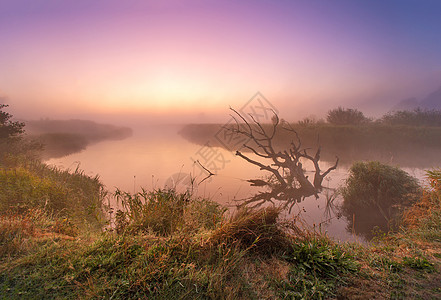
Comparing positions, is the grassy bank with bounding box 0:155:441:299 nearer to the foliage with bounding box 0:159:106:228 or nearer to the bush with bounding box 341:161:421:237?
the foliage with bounding box 0:159:106:228

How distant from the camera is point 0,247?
8.16 ft

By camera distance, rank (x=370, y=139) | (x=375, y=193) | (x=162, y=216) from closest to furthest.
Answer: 1. (x=162, y=216)
2. (x=375, y=193)
3. (x=370, y=139)

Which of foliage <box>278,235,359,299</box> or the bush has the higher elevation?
foliage <box>278,235,359,299</box>

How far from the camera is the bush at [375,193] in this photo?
7172 mm

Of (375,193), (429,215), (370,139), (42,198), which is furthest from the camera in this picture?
(370,139)

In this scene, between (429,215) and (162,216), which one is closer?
(162,216)

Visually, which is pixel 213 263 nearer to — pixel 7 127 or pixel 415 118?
pixel 7 127

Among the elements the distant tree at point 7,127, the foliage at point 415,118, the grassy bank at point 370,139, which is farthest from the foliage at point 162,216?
the foliage at point 415,118

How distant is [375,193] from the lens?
788 centimetres

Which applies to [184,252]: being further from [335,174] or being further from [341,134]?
[341,134]

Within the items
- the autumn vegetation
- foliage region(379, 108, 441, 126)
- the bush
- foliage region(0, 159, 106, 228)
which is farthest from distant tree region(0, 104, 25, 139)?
foliage region(379, 108, 441, 126)

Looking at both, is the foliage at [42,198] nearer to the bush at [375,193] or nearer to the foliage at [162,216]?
the foliage at [162,216]

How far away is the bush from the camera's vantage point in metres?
7.17

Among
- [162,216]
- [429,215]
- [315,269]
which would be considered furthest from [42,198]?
[429,215]
